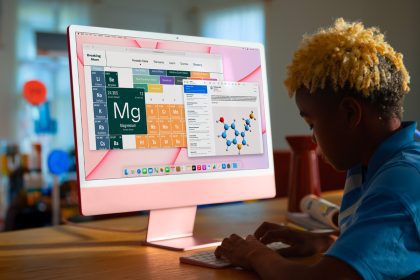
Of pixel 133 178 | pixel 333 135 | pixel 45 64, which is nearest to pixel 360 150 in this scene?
pixel 333 135

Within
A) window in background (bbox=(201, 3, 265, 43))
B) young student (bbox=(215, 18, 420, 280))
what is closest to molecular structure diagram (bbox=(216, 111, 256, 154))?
young student (bbox=(215, 18, 420, 280))

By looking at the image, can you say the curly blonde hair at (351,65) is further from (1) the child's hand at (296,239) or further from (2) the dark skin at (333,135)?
(1) the child's hand at (296,239)

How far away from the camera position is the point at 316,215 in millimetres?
1387

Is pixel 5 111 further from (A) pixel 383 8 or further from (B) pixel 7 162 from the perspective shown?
(A) pixel 383 8

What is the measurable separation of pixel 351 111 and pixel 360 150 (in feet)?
0.24

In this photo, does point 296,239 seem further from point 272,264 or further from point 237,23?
point 237,23

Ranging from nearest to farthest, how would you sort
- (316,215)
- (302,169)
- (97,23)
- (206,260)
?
(206,260), (316,215), (302,169), (97,23)

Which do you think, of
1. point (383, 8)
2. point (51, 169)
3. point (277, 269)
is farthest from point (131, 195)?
point (383, 8)

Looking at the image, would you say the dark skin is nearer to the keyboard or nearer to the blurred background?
the keyboard

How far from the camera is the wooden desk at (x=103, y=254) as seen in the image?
3.03 feet

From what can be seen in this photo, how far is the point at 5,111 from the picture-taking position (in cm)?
494

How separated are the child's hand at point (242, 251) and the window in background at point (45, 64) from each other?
420 centimetres

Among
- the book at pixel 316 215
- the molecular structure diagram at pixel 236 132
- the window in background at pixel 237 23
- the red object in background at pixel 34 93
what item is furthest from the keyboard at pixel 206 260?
the window in background at pixel 237 23

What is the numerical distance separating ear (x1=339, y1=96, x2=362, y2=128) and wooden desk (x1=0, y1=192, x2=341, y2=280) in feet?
0.98
